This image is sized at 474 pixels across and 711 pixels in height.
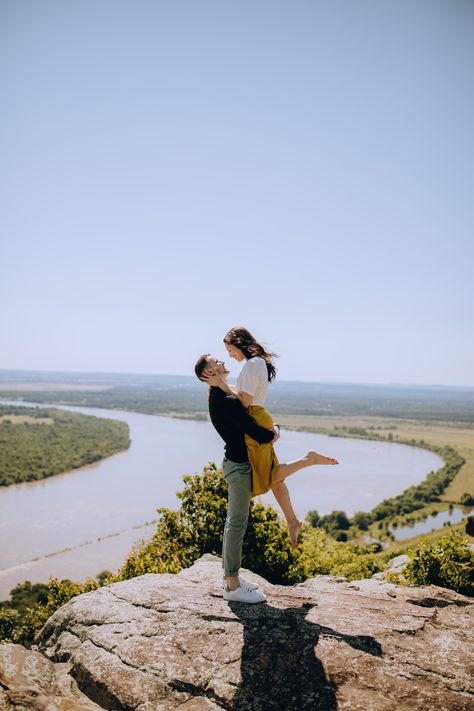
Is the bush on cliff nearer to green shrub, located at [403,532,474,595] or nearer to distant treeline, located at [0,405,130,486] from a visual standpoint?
green shrub, located at [403,532,474,595]

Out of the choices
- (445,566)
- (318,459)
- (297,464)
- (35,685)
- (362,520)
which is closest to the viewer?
(35,685)

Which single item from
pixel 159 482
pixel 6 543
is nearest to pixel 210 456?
pixel 159 482

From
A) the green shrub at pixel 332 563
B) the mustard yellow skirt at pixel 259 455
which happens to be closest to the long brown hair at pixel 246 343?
the mustard yellow skirt at pixel 259 455

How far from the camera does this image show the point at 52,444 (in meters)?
76.4

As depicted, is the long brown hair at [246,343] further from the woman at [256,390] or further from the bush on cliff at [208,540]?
the bush on cliff at [208,540]

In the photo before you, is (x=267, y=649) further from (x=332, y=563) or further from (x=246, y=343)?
(x=332, y=563)

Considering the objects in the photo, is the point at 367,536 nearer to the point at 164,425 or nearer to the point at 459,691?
the point at 459,691

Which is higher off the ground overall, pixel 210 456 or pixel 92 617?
pixel 92 617

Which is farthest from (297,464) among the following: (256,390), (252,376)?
(252,376)

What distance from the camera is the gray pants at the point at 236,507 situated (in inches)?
205

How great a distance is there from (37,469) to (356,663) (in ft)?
201

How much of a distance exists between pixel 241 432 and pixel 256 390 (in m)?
0.48

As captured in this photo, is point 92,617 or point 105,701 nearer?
point 105,701

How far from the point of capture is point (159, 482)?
2076 inches
